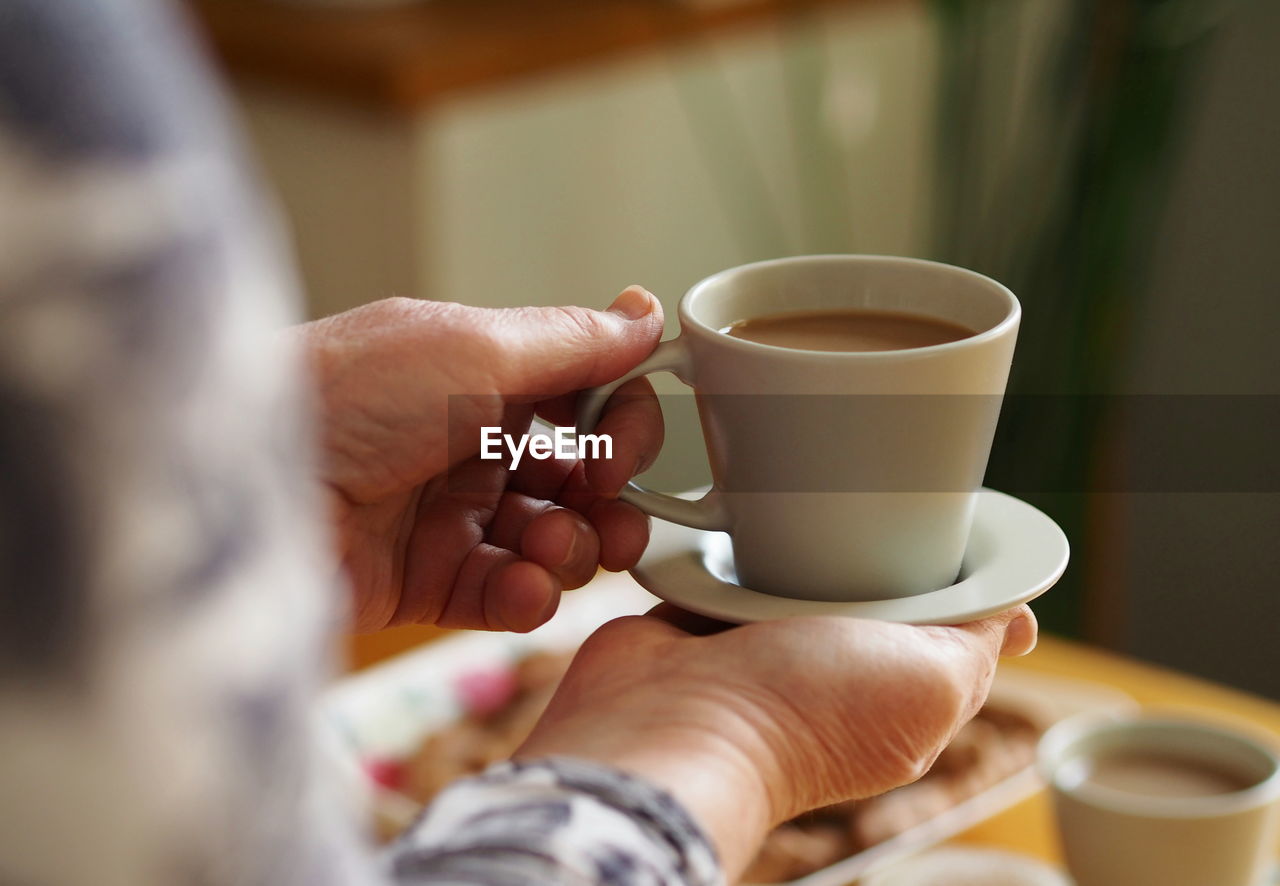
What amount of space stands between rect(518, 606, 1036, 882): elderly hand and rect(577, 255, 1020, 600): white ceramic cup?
0.04 m

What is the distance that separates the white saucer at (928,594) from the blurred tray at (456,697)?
325 millimetres

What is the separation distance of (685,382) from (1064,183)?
123cm

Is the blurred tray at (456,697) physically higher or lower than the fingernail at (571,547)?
lower

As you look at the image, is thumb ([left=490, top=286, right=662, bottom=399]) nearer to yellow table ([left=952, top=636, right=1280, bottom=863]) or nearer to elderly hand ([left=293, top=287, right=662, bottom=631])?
elderly hand ([left=293, top=287, right=662, bottom=631])

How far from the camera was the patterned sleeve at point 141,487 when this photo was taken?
0.74ft

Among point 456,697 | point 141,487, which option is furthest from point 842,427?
point 456,697

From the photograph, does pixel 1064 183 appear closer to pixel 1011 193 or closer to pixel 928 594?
pixel 1011 193

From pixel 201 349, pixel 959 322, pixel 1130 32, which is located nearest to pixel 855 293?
pixel 959 322

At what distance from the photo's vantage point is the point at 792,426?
1.77ft

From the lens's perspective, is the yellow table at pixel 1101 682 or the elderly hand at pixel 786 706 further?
the yellow table at pixel 1101 682

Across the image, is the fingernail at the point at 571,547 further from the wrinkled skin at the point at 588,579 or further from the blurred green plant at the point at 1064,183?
the blurred green plant at the point at 1064,183

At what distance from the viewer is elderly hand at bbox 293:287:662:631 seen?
624 mm

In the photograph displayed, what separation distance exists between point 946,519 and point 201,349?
388 mm

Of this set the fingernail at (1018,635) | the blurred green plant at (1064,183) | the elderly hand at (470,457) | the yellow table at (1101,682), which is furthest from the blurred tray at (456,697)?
the blurred green plant at (1064,183)
